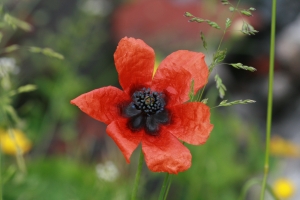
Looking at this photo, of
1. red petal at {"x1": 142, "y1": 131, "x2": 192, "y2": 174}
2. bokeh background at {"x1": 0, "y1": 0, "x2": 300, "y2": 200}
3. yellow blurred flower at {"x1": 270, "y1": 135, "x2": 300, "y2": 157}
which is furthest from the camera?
yellow blurred flower at {"x1": 270, "y1": 135, "x2": 300, "y2": 157}

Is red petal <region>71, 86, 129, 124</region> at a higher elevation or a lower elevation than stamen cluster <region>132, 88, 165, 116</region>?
higher

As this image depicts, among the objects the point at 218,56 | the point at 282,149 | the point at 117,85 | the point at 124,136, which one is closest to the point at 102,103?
the point at 124,136

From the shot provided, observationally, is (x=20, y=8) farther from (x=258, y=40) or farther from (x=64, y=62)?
(x=258, y=40)

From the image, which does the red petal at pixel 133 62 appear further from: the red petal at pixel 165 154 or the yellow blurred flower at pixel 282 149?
the yellow blurred flower at pixel 282 149

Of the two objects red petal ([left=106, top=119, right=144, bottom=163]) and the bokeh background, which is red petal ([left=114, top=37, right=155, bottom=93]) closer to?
red petal ([left=106, top=119, right=144, bottom=163])

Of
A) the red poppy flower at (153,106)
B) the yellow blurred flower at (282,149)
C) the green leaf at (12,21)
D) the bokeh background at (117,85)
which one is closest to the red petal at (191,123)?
the red poppy flower at (153,106)

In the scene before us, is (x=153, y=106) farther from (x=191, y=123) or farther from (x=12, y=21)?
(x=12, y=21)

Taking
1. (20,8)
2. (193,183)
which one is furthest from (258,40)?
(193,183)

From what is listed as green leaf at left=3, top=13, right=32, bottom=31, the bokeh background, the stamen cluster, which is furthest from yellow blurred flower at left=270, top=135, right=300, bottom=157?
the stamen cluster
